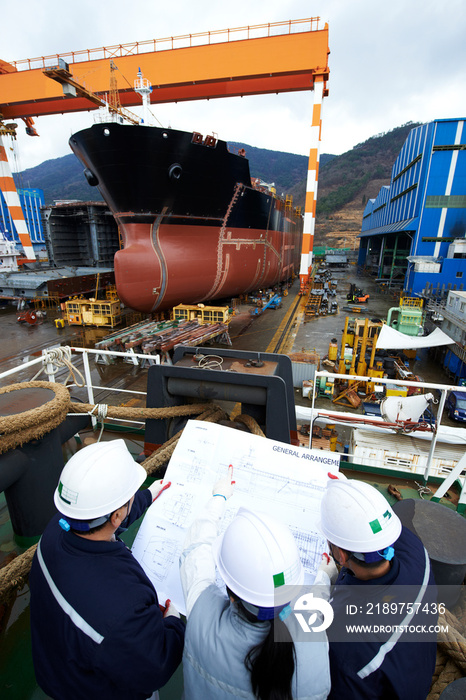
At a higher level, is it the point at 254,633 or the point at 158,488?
the point at 254,633

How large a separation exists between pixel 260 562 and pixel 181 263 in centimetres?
1151

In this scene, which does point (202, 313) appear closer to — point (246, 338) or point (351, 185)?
point (246, 338)

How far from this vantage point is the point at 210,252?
12.7 meters

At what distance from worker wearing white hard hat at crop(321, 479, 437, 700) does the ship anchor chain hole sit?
11.0 metres

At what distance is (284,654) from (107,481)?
2.75 ft

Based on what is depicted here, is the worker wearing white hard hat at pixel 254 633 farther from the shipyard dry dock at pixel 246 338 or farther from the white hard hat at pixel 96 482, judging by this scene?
the shipyard dry dock at pixel 246 338

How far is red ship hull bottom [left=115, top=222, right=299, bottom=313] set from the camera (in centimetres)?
1086

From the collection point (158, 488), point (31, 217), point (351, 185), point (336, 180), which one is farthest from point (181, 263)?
point (336, 180)

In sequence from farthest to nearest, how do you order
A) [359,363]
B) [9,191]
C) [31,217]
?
[31,217] < [9,191] < [359,363]

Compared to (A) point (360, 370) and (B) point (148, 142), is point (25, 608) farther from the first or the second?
(B) point (148, 142)

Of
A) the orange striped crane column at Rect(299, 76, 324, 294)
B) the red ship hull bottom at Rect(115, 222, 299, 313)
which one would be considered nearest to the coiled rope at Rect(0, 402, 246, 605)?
the red ship hull bottom at Rect(115, 222, 299, 313)

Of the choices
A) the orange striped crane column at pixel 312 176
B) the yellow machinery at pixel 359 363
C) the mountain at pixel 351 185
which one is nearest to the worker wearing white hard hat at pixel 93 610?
the yellow machinery at pixel 359 363

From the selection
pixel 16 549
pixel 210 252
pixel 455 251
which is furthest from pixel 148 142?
pixel 455 251

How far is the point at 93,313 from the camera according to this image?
14.7 meters
